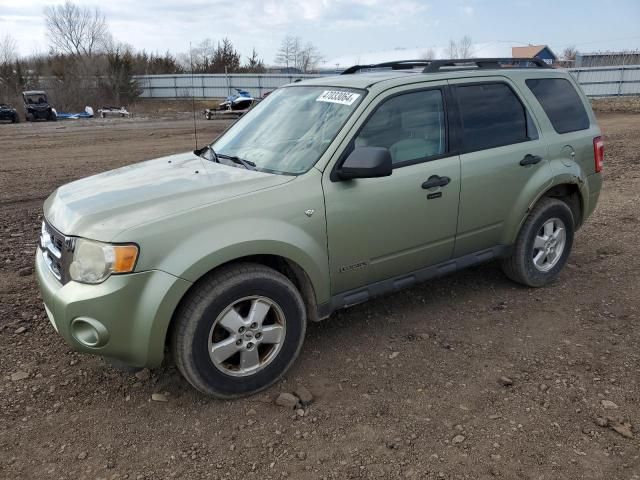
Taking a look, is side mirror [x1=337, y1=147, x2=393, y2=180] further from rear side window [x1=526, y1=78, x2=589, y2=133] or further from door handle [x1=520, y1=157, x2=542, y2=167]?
rear side window [x1=526, y1=78, x2=589, y2=133]

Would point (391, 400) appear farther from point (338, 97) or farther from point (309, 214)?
point (338, 97)

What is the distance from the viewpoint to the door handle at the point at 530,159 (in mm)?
4363

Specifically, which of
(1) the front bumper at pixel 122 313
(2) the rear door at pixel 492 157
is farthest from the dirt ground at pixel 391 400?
(2) the rear door at pixel 492 157

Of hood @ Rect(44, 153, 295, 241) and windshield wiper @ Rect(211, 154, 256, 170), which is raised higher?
windshield wiper @ Rect(211, 154, 256, 170)

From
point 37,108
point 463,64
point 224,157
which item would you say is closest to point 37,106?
point 37,108

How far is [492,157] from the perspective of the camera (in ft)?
13.7

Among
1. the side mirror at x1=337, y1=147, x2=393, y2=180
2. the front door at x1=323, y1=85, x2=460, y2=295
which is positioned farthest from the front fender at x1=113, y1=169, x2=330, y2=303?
the side mirror at x1=337, y1=147, x2=393, y2=180

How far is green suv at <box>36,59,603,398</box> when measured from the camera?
2908 mm

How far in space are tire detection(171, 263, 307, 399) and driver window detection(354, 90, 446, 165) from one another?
1.12 meters

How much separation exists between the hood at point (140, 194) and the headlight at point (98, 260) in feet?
0.19

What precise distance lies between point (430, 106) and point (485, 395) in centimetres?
203

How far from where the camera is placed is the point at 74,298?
2855 millimetres

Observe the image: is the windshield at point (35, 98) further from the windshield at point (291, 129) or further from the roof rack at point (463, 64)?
the windshield at point (291, 129)

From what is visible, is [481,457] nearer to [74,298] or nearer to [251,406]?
[251,406]
